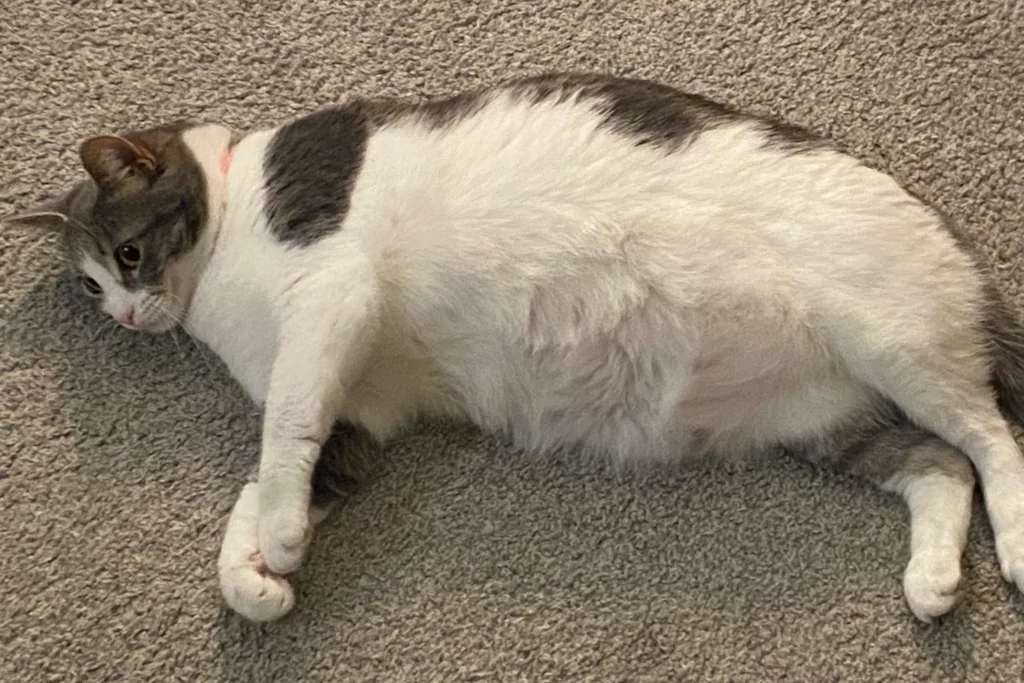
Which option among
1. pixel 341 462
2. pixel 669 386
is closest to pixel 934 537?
pixel 669 386

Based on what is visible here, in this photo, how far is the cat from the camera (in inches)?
50.7

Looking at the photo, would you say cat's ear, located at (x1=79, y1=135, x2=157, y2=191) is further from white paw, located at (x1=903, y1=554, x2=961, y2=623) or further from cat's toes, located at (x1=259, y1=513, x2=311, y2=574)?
white paw, located at (x1=903, y1=554, x2=961, y2=623)

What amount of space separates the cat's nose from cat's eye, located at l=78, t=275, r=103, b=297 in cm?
6

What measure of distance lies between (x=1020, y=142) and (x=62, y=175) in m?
1.48

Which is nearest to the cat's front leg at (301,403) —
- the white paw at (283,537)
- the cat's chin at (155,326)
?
the white paw at (283,537)

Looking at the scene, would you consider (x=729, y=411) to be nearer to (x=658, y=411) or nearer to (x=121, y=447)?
(x=658, y=411)

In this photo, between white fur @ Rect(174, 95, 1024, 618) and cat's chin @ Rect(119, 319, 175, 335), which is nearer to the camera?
white fur @ Rect(174, 95, 1024, 618)

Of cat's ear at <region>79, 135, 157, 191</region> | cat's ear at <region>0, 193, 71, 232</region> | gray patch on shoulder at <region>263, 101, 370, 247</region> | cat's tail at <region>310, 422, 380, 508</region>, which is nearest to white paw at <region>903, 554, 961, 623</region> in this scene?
cat's tail at <region>310, 422, 380, 508</region>

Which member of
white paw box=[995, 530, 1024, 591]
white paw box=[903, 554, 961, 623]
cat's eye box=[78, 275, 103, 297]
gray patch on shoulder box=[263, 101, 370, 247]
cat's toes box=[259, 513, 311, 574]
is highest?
gray patch on shoulder box=[263, 101, 370, 247]

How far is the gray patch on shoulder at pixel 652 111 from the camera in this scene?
135 cm

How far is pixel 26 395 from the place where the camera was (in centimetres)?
150

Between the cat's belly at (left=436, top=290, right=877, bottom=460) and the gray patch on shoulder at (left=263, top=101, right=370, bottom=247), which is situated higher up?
the gray patch on shoulder at (left=263, top=101, right=370, bottom=247)

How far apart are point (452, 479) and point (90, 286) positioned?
0.59 metres

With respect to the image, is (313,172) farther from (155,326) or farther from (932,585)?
(932,585)
